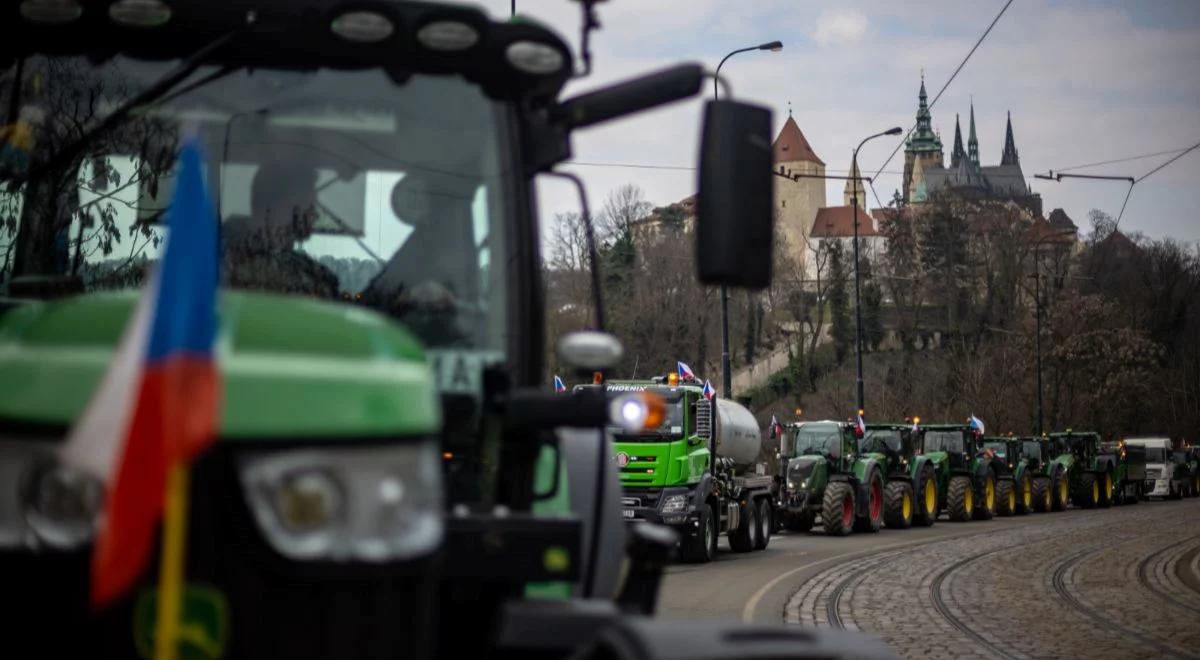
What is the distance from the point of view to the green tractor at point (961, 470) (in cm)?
4088

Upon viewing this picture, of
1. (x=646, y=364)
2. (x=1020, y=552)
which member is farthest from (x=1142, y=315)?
(x=1020, y=552)

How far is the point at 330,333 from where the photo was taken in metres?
3.04

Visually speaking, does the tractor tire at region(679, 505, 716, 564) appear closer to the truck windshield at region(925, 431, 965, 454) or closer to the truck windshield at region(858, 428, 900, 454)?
the truck windshield at region(858, 428, 900, 454)

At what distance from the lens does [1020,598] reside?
17469mm

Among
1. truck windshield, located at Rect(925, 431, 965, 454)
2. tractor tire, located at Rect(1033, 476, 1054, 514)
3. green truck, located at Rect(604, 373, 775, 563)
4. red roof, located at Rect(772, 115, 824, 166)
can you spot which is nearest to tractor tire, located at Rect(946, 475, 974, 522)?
truck windshield, located at Rect(925, 431, 965, 454)

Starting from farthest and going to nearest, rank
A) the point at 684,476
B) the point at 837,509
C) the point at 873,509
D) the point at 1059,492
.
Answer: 1. the point at 1059,492
2. the point at 873,509
3. the point at 837,509
4. the point at 684,476

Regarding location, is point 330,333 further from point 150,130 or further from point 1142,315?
point 1142,315

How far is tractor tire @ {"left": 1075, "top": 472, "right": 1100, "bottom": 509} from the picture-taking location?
54250mm

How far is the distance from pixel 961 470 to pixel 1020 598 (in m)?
24.7

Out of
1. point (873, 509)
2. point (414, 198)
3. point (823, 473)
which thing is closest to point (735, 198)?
point (414, 198)

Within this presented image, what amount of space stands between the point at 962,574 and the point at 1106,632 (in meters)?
7.26

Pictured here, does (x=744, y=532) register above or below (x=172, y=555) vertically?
below

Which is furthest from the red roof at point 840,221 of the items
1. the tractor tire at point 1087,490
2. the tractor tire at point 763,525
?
the tractor tire at point 763,525

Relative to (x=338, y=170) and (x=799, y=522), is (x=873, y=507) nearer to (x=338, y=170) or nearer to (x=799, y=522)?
(x=799, y=522)
